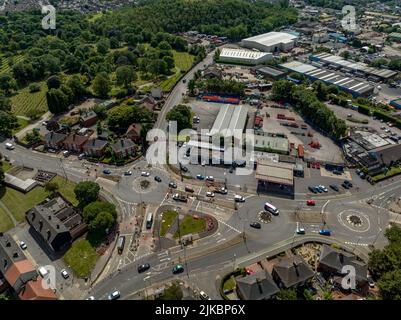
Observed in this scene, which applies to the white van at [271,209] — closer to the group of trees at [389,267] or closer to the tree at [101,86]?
the group of trees at [389,267]

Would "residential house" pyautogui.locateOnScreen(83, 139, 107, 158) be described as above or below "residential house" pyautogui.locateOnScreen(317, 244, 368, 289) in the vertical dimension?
above

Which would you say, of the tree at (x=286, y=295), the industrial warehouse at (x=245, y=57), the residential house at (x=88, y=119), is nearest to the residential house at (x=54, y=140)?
the residential house at (x=88, y=119)

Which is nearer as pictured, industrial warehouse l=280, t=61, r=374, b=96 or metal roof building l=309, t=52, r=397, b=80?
industrial warehouse l=280, t=61, r=374, b=96

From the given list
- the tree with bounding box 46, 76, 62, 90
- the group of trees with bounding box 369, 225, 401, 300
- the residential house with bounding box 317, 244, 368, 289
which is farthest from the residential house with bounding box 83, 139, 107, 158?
the group of trees with bounding box 369, 225, 401, 300

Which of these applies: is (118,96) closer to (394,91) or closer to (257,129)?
(257,129)

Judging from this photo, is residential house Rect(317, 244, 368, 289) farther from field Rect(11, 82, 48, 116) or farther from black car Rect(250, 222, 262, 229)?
field Rect(11, 82, 48, 116)

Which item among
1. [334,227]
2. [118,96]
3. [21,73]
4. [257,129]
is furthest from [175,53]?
[334,227]
